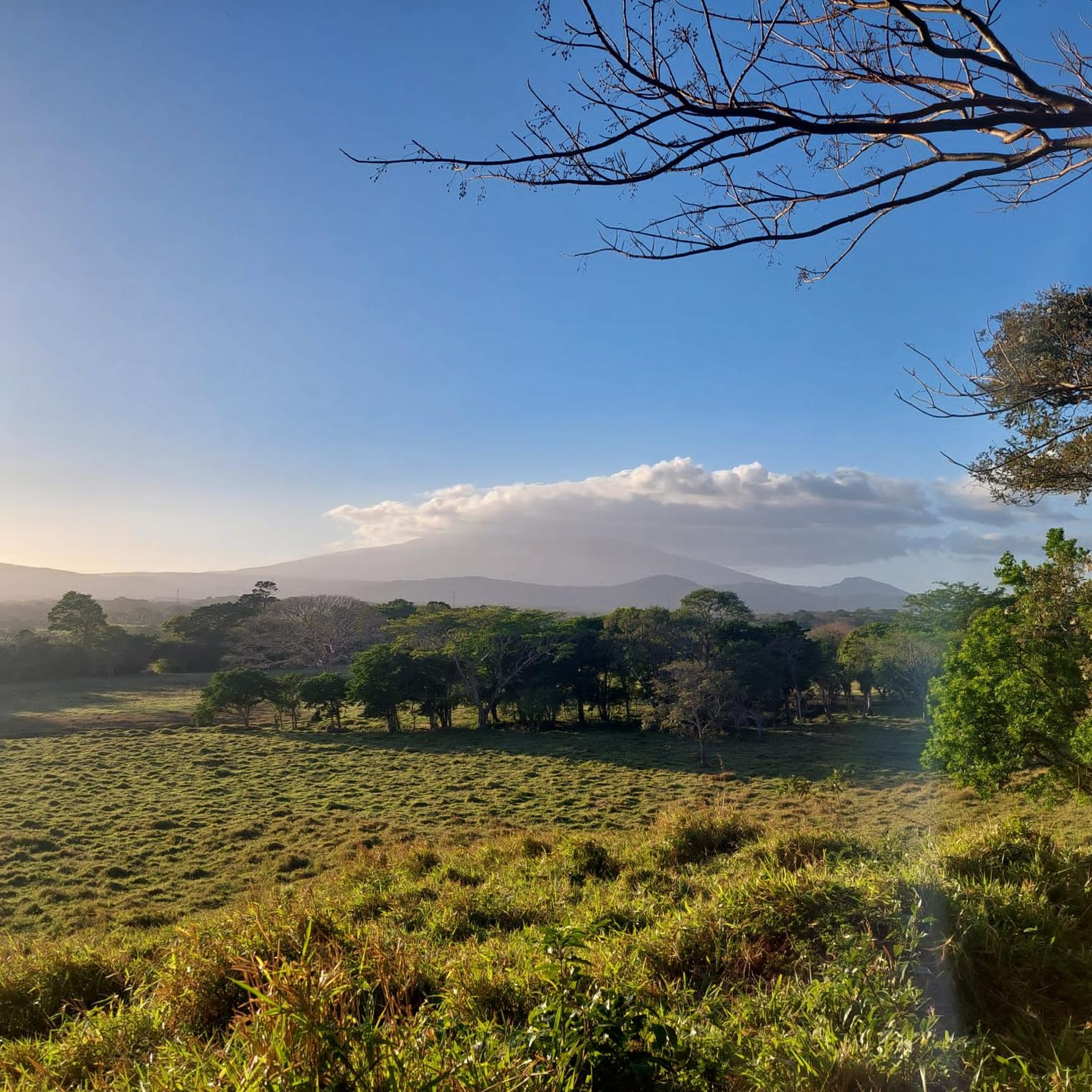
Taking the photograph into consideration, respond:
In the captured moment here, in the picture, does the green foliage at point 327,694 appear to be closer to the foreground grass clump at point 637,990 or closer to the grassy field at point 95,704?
the grassy field at point 95,704

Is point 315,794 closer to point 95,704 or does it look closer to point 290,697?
point 290,697

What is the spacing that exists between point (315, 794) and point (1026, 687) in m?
19.6

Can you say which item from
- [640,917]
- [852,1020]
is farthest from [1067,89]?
[640,917]

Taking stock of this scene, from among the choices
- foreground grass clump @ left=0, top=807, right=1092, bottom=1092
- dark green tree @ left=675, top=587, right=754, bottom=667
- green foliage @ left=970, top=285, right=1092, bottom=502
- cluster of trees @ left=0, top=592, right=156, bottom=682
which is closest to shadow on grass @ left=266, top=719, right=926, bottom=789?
dark green tree @ left=675, top=587, right=754, bottom=667

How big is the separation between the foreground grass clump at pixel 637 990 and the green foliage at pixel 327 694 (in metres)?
31.0

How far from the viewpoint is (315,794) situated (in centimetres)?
2012

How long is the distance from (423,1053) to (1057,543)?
43.3 ft

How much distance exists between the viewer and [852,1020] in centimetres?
239

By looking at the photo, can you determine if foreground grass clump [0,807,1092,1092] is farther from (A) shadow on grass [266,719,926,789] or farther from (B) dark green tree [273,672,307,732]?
(B) dark green tree [273,672,307,732]

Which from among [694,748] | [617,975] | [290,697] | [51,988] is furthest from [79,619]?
[617,975]

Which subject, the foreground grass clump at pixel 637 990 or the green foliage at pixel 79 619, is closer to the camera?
the foreground grass clump at pixel 637 990

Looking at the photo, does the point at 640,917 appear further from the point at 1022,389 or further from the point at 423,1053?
the point at 1022,389

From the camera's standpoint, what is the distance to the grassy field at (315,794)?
12258 mm

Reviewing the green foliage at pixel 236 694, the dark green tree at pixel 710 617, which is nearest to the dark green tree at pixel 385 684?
the green foliage at pixel 236 694
